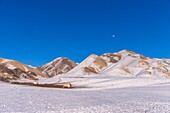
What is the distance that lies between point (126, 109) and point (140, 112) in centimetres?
154

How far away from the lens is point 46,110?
22.7m

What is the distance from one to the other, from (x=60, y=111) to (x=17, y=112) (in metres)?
2.87

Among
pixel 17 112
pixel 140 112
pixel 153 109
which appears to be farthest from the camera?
pixel 153 109

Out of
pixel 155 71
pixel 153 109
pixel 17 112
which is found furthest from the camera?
pixel 155 71

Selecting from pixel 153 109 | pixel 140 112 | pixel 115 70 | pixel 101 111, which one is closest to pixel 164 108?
pixel 153 109

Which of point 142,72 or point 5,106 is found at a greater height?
point 142,72

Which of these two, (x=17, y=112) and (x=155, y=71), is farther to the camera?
(x=155, y=71)

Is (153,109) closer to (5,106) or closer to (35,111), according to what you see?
(35,111)

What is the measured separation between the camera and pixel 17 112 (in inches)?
846

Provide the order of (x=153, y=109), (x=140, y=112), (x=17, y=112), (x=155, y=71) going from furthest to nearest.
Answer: (x=155, y=71) < (x=153, y=109) < (x=140, y=112) < (x=17, y=112)

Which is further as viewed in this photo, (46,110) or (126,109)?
(126,109)

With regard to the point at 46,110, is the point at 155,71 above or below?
above

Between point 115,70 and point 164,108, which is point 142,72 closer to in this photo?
point 115,70

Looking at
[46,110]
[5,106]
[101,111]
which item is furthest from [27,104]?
[101,111]
